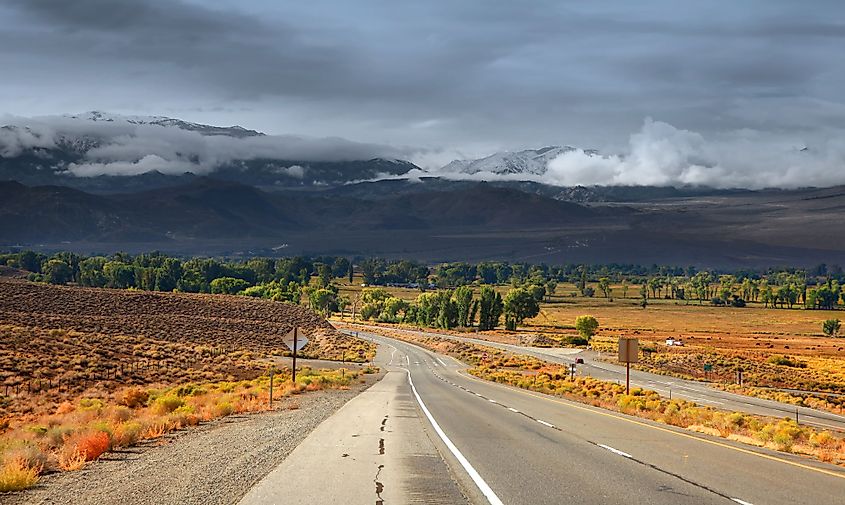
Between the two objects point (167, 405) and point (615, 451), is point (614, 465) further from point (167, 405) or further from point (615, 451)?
point (167, 405)

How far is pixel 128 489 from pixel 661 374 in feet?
253

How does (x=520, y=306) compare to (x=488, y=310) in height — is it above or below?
above

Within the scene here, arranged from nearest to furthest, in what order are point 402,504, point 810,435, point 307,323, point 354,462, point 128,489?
point 402,504, point 128,489, point 354,462, point 810,435, point 307,323

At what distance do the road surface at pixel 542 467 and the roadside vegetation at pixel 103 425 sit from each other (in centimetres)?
438

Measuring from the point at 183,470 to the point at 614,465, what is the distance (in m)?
8.55

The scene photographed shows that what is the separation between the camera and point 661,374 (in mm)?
84062

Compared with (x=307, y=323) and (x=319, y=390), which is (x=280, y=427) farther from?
(x=307, y=323)

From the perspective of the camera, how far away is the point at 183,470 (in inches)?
616

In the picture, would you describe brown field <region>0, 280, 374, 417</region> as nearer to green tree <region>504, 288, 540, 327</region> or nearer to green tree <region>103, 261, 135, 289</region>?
green tree <region>504, 288, 540, 327</region>

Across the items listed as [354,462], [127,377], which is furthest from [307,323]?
[354,462]

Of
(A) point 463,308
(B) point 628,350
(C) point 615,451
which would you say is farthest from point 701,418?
(A) point 463,308

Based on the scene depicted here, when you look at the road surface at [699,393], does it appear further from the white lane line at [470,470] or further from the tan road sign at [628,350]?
the white lane line at [470,470]

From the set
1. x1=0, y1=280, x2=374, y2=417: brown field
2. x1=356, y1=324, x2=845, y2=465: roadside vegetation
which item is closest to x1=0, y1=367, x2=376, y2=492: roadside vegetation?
x1=0, y1=280, x2=374, y2=417: brown field

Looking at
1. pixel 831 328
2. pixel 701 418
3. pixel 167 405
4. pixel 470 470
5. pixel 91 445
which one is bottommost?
pixel 167 405
